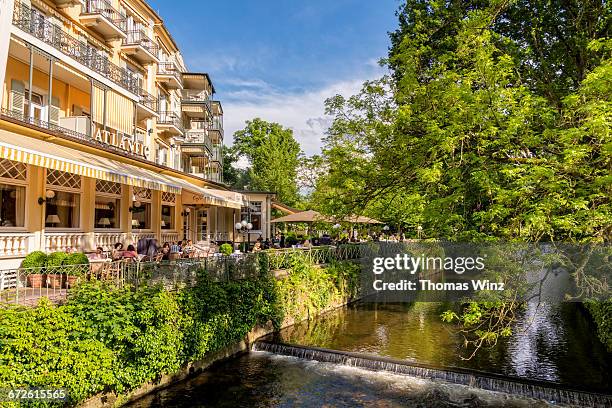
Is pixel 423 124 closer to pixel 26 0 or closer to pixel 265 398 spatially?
pixel 265 398

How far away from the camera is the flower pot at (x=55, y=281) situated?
9.76 meters

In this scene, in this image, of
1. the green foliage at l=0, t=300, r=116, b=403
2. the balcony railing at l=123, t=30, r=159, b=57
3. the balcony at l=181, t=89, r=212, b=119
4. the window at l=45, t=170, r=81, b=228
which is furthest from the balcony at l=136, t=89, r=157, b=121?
the green foliage at l=0, t=300, r=116, b=403

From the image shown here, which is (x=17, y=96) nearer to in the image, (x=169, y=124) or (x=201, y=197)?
(x=201, y=197)

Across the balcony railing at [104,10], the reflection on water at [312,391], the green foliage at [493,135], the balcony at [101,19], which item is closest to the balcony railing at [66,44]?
the balcony at [101,19]

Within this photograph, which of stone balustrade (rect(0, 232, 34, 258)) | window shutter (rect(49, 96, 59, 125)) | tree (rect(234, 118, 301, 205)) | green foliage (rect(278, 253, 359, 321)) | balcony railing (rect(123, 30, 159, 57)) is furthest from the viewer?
tree (rect(234, 118, 301, 205))

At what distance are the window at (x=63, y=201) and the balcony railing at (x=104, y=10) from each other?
948cm

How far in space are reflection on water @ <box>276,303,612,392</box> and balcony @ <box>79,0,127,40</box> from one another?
1672 centimetres

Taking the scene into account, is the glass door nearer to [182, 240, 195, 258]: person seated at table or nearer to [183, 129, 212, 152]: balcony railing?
[183, 129, 212, 152]: balcony railing

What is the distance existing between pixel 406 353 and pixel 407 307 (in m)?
9.66

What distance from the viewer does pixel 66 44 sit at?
1736 centimetres

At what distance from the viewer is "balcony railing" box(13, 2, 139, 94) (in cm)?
1528

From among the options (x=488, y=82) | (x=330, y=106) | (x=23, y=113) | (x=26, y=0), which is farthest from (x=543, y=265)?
(x=26, y=0)

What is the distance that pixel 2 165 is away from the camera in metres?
12.6

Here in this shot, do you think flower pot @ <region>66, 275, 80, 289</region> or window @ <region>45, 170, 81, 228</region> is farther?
window @ <region>45, 170, 81, 228</region>
